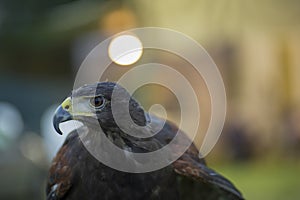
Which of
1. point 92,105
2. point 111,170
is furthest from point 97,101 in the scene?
point 111,170

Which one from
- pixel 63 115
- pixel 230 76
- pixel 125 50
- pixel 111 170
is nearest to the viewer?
pixel 63 115

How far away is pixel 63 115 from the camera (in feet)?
13.9

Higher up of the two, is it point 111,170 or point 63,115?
point 63,115

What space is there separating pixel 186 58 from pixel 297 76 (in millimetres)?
2630

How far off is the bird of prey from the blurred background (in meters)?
6.77

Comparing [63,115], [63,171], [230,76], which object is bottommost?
[230,76]

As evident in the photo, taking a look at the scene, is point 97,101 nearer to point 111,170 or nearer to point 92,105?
point 92,105

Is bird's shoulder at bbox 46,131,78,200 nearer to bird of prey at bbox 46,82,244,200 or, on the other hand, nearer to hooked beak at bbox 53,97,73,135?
bird of prey at bbox 46,82,244,200

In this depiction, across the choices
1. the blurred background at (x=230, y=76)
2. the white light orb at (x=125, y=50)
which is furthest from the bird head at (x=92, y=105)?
the white light orb at (x=125, y=50)

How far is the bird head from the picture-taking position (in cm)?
425

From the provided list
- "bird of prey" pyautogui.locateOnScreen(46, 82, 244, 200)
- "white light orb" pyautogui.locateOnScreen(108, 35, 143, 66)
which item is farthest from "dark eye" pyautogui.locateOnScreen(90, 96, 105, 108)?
"white light orb" pyautogui.locateOnScreen(108, 35, 143, 66)

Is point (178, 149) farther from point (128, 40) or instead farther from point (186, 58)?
point (186, 58)

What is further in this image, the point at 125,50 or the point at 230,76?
the point at 230,76

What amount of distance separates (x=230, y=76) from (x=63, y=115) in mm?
13131
